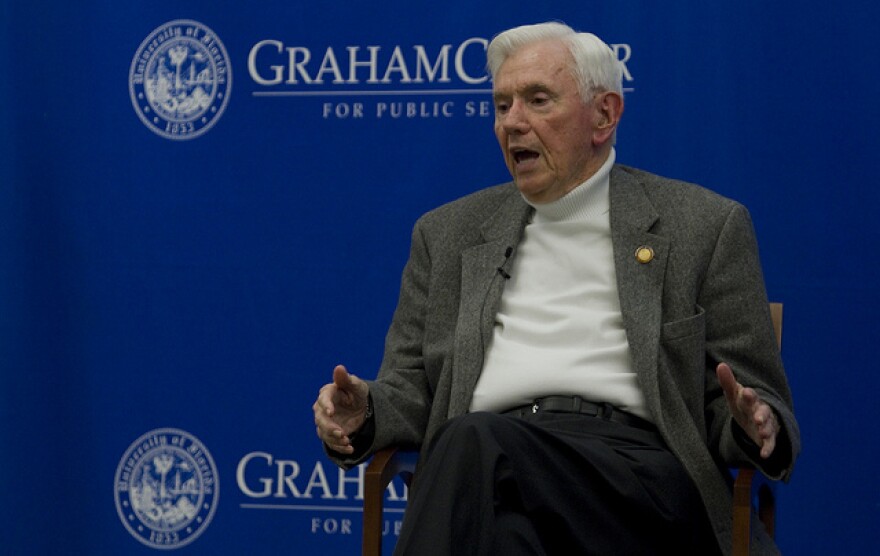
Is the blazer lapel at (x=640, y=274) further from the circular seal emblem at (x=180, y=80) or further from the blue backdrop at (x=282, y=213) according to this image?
the circular seal emblem at (x=180, y=80)

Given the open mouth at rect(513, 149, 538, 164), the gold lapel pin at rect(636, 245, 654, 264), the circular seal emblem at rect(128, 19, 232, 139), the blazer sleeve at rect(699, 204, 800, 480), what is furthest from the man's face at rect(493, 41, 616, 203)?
the circular seal emblem at rect(128, 19, 232, 139)

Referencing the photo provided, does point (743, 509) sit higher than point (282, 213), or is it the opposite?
point (282, 213)

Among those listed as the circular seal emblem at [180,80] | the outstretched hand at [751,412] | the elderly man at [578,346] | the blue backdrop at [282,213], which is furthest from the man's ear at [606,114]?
the circular seal emblem at [180,80]

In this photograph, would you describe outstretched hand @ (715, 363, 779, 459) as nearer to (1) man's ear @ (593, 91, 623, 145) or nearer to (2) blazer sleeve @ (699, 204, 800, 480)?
(2) blazer sleeve @ (699, 204, 800, 480)


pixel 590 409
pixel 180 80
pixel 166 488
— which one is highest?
pixel 180 80

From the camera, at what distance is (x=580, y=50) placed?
284 cm

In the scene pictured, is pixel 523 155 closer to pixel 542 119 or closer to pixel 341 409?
pixel 542 119

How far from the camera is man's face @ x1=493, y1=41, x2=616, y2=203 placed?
2.82m

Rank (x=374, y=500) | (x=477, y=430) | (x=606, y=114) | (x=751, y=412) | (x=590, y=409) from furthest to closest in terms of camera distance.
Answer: (x=606, y=114), (x=590, y=409), (x=374, y=500), (x=751, y=412), (x=477, y=430)

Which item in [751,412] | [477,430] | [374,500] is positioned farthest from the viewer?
[374,500]

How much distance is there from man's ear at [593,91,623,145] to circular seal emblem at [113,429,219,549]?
1428 millimetres

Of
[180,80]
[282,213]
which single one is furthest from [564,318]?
[180,80]

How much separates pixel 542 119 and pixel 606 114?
0.56 ft

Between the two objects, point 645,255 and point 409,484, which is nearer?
point 645,255
